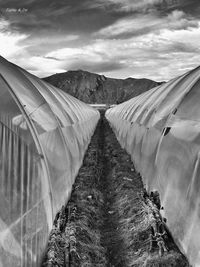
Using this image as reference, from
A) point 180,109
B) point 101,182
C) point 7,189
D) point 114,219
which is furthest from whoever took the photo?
point 101,182

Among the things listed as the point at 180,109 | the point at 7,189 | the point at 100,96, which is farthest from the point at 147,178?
the point at 100,96

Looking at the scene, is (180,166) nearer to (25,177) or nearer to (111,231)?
(111,231)

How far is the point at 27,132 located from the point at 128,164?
773 cm

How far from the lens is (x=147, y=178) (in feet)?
30.5

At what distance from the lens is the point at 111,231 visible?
7.52 metres

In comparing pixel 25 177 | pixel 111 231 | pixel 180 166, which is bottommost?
pixel 111 231

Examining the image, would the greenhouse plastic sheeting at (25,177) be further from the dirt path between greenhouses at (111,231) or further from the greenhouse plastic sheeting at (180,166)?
the greenhouse plastic sheeting at (180,166)

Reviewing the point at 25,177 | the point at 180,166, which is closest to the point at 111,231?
the point at 180,166

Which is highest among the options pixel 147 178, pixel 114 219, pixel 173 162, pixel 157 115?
pixel 157 115

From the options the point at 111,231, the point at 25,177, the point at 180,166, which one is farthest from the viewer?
the point at 111,231

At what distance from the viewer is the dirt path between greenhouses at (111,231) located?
5.80m

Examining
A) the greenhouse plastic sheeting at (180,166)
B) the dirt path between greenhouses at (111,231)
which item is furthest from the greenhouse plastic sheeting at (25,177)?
the greenhouse plastic sheeting at (180,166)

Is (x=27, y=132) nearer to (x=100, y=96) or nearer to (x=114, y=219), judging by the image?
(x=114, y=219)

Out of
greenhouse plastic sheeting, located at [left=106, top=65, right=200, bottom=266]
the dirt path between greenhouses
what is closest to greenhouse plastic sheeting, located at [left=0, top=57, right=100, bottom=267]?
the dirt path between greenhouses
